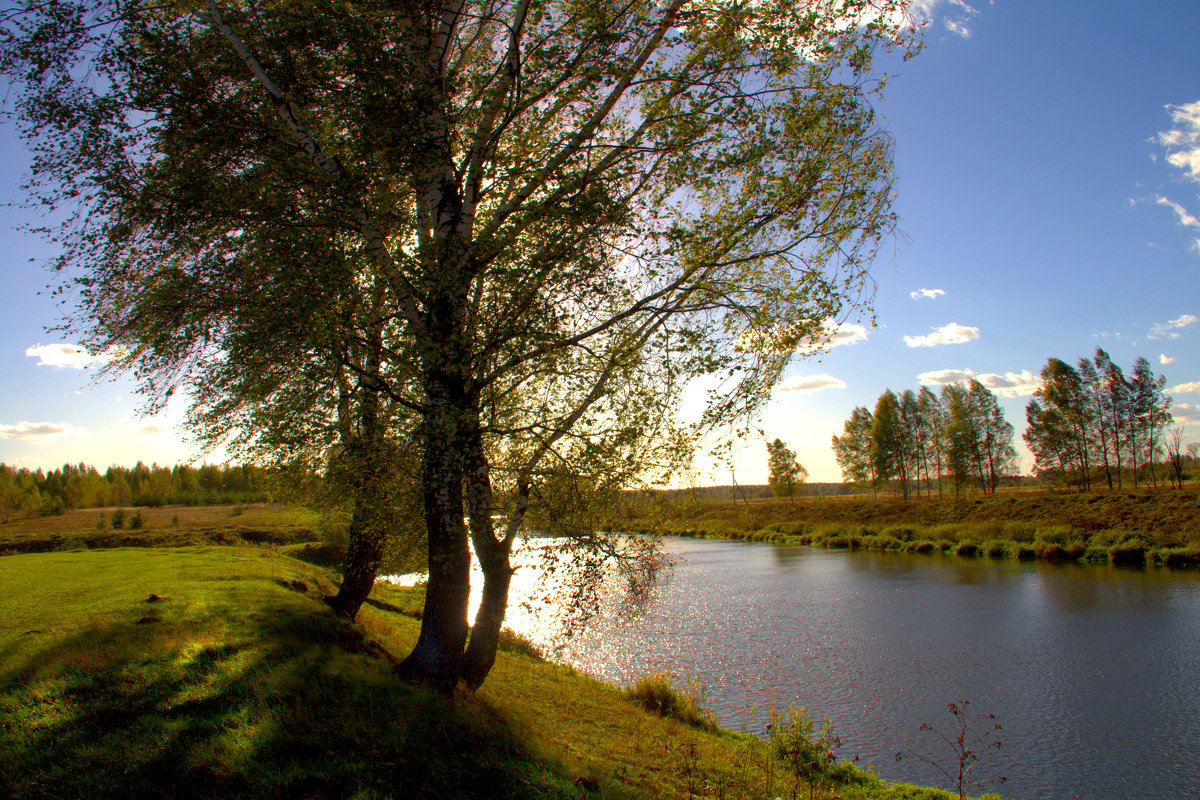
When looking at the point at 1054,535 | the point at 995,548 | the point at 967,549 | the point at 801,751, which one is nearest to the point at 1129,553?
the point at 1054,535

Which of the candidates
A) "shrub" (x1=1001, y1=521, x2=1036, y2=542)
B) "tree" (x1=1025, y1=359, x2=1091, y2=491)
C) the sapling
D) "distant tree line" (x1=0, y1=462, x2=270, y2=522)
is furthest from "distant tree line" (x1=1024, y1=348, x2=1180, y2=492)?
"distant tree line" (x1=0, y1=462, x2=270, y2=522)

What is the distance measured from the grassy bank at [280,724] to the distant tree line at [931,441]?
206 ft

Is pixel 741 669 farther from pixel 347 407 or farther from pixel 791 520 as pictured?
pixel 791 520

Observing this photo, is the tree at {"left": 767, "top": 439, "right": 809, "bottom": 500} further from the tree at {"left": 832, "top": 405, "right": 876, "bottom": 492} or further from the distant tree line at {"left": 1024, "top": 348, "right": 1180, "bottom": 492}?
the distant tree line at {"left": 1024, "top": 348, "right": 1180, "bottom": 492}

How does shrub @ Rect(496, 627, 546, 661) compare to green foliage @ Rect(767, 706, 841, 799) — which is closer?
green foliage @ Rect(767, 706, 841, 799)

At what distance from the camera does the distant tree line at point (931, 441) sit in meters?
63.8

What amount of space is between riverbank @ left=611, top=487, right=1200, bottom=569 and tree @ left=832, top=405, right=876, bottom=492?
9.52 metres

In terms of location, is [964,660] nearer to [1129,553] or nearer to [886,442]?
[1129,553]

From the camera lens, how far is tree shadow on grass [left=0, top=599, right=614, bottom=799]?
5418mm

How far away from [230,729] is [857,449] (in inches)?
2985

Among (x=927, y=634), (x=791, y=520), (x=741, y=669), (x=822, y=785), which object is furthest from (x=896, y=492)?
(x=822, y=785)

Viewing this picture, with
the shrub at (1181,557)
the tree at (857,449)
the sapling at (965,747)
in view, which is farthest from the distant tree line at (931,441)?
the sapling at (965,747)

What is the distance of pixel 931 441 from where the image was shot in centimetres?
7344

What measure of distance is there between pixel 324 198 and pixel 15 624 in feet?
25.3
